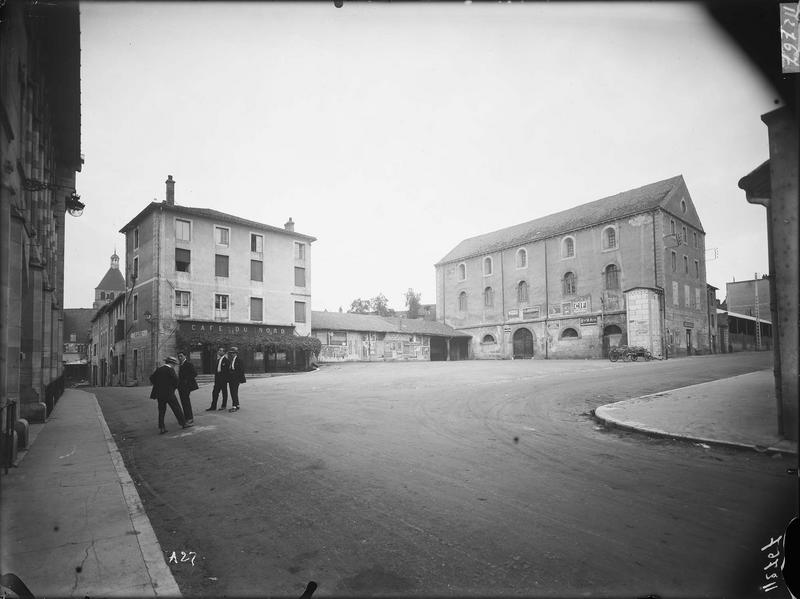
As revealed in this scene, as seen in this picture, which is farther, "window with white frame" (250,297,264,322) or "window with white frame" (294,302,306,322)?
"window with white frame" (294,302,306,322)

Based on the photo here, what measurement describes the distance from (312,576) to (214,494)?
92.9 inches

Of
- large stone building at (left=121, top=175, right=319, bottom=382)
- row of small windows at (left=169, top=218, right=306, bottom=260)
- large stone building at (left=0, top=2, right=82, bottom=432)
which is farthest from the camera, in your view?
row of small windows at (left=169, top=218, right=306, bottom=260)

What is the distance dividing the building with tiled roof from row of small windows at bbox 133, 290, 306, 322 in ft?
6.48

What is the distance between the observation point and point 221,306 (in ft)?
106

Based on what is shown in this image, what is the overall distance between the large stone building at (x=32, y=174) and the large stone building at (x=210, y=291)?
14.3 metres

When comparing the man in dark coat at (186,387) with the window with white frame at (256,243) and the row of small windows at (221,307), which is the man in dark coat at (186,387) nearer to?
the row of small windows at (221,307)

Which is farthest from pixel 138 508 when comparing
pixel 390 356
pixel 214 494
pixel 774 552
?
pixel 390 356

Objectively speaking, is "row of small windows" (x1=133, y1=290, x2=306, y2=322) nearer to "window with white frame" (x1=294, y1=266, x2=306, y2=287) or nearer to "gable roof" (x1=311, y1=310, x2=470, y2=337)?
"window with white frame" (x1=294, y1=266, x2=306, y2=287)

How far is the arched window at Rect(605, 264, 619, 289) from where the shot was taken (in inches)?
1369

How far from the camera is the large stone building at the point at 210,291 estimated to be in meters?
29.9

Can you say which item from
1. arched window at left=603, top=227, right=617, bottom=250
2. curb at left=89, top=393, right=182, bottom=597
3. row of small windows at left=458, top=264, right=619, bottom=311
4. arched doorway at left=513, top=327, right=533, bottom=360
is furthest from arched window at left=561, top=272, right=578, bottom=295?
curb at left=89, top=393, right=182, bottom=597

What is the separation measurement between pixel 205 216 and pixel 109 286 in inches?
2385

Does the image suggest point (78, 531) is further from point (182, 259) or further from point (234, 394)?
point (182, 259)

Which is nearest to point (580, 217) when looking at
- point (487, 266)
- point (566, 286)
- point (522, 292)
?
point (566, 286)
